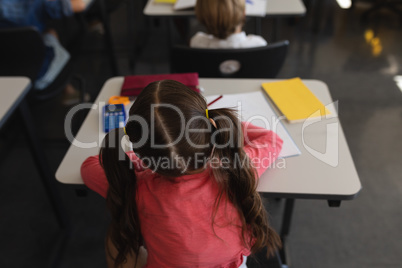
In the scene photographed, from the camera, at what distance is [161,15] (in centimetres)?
208

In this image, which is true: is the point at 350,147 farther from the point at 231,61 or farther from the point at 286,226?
the point at 231,61

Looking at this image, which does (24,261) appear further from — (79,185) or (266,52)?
(266,52)

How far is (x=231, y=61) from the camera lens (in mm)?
1458

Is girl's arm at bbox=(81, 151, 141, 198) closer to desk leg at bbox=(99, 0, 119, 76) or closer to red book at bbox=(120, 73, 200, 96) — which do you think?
red book at bbox=(120, 73, 200, 96)

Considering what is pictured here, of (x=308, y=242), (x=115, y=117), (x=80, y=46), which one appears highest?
(x=115, y=117)

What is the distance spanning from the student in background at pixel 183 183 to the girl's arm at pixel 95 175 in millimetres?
56

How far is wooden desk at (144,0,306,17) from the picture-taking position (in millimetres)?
2045

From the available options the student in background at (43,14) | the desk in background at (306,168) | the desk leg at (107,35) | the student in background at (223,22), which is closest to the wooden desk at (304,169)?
the desk in background at (306,168)

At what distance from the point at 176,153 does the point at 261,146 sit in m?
0.37

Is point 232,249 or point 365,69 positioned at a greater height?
point 232,249

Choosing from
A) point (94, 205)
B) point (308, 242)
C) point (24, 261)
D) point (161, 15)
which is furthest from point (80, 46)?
point (308, 242)

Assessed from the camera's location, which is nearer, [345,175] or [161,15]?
[345,175]

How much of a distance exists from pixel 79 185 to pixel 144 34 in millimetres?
2525

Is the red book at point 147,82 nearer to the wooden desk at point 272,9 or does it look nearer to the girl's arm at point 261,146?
the girl's arm at point 261,146
